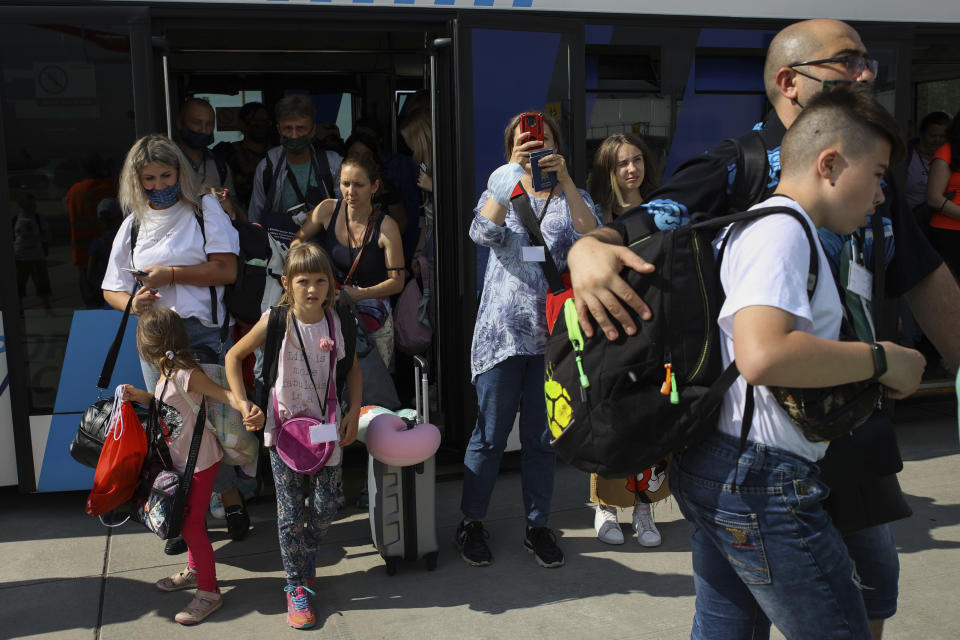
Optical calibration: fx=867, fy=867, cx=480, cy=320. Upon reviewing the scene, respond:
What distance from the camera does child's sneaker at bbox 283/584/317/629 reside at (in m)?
3.17

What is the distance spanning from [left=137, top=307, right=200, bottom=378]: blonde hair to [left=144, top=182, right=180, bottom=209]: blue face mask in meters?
0.56

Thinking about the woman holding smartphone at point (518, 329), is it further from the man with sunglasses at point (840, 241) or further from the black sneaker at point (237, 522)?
the man with sunglasses at point (840, 241)

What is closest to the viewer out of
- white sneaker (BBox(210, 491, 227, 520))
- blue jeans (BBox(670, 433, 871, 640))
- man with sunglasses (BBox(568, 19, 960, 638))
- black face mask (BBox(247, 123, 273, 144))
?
blue jeans (BBox(670, 433, 871, 640))

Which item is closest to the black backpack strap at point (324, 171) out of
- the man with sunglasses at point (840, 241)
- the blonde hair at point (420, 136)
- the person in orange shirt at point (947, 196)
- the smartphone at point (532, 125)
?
the blonde hair at point (420, 136)

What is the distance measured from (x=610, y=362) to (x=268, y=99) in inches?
218

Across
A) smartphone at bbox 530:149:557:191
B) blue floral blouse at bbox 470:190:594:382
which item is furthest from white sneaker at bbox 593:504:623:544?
smartphone at bbox 530:149:557:191

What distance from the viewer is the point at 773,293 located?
5.24ft

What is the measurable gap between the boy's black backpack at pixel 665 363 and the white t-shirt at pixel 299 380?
1723 millimetres

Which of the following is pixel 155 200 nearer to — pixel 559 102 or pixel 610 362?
pixel 559 102

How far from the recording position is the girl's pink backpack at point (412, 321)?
15.4ft

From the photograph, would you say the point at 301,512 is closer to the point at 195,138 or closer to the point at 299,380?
the point at 299,380

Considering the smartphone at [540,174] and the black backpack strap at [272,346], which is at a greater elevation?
the smartphone at [540,174]

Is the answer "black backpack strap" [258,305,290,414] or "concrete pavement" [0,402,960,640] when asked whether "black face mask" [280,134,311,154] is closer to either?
"black backpack strap" [258,305,290,414]

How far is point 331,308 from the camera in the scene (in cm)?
340
